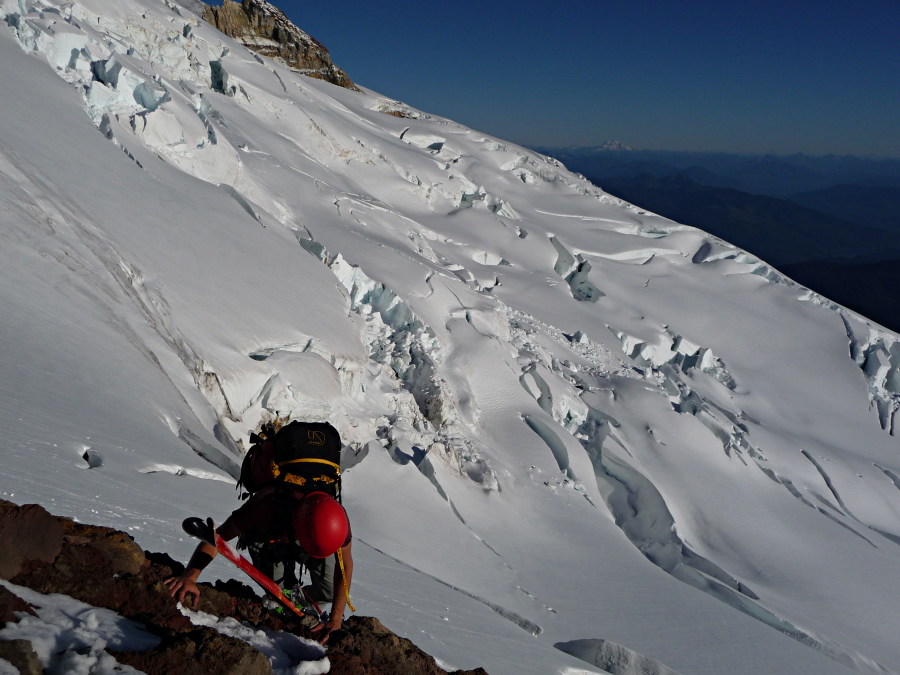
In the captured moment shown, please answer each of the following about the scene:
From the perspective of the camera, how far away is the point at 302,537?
2.52m

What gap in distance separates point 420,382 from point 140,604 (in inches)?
397

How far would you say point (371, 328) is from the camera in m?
13.0

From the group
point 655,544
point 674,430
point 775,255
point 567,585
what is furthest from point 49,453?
point 775,255

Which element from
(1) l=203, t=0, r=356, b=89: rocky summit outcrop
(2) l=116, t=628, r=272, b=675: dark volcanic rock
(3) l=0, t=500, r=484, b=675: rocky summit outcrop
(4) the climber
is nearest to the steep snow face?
(3) l=0, t=500, r=484, b=675: rocky summit outcrop

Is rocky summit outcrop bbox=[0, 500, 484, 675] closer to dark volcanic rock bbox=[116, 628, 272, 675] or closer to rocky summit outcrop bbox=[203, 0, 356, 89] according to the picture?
dark volcanic rock bbox=[116, 628, 272, 675]

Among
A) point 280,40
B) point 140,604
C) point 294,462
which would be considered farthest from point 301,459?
point 280,40

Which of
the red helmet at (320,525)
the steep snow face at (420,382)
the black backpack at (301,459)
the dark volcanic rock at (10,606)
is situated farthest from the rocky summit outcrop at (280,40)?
the dark volcanic rock at (10,606)

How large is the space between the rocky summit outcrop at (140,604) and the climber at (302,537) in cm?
10

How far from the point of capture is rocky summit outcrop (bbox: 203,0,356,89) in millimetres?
36844

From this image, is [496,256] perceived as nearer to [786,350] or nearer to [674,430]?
[674,430]

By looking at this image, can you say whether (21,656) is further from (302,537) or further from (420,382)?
(420,382)

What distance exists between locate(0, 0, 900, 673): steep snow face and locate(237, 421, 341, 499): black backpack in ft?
3.77

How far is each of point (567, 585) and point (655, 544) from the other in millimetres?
3858

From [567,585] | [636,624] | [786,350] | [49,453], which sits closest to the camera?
[49,453]
